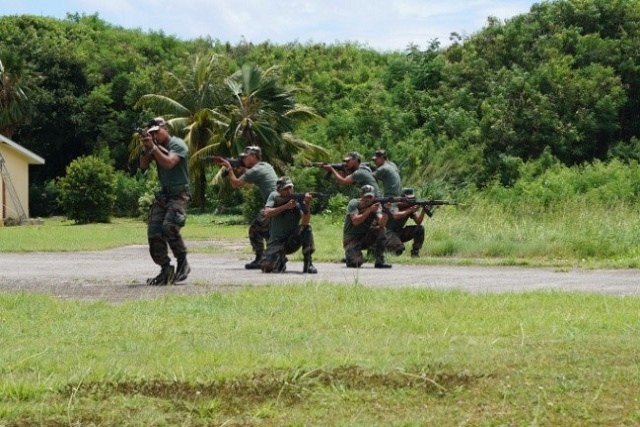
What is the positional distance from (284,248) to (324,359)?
930 centimetres

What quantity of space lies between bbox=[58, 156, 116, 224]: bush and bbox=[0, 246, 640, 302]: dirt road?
25724 mm

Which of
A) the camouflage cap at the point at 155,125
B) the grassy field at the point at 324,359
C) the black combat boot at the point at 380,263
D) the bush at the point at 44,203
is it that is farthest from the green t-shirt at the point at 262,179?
the bush at the point at 44,203

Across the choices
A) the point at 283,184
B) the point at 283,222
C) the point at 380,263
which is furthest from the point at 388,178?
the point at 283,184

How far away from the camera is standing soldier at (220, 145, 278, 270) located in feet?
58.3

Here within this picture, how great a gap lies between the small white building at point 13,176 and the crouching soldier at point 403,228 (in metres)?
26.4

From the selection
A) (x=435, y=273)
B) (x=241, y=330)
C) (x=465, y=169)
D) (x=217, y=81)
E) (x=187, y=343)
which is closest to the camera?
(x=187, y=343)

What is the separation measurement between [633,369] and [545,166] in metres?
31.9

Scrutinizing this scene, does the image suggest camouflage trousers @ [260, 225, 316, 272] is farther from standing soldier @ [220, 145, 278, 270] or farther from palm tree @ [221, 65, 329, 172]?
palm tree @ [221, 65, 329, 172]

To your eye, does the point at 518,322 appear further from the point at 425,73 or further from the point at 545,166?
the point at 425,73

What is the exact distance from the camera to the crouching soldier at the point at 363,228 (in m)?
18.3

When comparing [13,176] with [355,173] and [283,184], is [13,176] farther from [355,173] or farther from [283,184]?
[283,184]

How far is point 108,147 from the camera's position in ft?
190

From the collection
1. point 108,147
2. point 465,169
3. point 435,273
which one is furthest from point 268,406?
point 108,147

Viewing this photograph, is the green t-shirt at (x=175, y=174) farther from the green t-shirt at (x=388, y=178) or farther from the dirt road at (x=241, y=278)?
the green t-shirt at (x=388, y=178)
